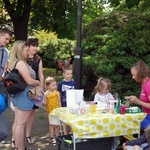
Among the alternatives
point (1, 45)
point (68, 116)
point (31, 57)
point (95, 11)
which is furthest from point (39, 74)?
point (95, 11)

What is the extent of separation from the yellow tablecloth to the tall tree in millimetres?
12791

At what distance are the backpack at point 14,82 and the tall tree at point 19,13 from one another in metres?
12.2

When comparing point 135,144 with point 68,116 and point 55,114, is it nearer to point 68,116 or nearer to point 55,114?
point 68,116

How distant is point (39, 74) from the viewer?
5258mm

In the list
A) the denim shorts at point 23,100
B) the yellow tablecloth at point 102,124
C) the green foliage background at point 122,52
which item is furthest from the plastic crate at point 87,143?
the green foliage background at point 122,52

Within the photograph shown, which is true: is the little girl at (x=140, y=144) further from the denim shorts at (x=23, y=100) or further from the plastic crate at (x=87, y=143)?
the denim shorts at (x=23, y=100)

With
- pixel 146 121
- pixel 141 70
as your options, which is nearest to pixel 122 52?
pixel 141 70

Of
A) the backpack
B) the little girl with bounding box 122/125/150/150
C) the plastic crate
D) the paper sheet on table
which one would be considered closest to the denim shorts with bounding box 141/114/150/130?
the plastic crate

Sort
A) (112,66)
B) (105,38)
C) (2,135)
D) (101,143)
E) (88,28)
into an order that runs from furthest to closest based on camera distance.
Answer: (88,28) < (105,38) < (112,66) < (101,143) < (2,135)

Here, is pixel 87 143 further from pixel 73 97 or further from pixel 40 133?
pixel 40 133

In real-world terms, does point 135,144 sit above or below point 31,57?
below

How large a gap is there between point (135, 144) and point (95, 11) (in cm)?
1395

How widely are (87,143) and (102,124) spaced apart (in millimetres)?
392

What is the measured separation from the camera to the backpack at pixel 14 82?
4391mm
